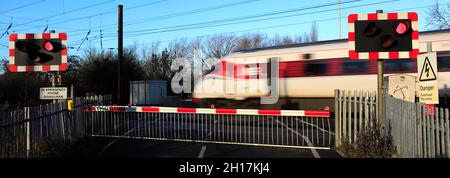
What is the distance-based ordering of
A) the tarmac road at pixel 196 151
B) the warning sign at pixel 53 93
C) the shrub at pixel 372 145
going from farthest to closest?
the warning sign at pixel 53 93, the tarmac road at pixel 196 151, the shrub at pixel 372 145

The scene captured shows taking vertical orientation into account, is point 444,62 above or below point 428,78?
above

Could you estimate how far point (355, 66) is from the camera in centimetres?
1861

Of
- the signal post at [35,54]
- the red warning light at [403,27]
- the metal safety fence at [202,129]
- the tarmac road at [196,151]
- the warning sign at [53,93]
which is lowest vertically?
the tarmac road at [196,151]

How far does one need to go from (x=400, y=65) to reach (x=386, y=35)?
9955 millimetres

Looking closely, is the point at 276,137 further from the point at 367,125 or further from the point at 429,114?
the point at 429,114

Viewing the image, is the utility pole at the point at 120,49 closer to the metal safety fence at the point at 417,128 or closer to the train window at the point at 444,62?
the train window at the point at 444,62

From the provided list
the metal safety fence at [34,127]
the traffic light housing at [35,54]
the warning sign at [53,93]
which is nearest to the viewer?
the metal safety fence at [34,127]

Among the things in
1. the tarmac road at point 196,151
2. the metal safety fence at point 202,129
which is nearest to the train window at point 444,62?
the metal safety fence at point 202,129

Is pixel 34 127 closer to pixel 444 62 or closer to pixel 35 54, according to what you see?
pixel 35 54

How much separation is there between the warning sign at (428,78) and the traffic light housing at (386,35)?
0.30 m

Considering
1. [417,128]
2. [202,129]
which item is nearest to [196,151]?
[202,129]

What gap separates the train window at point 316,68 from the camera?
19.3 m
